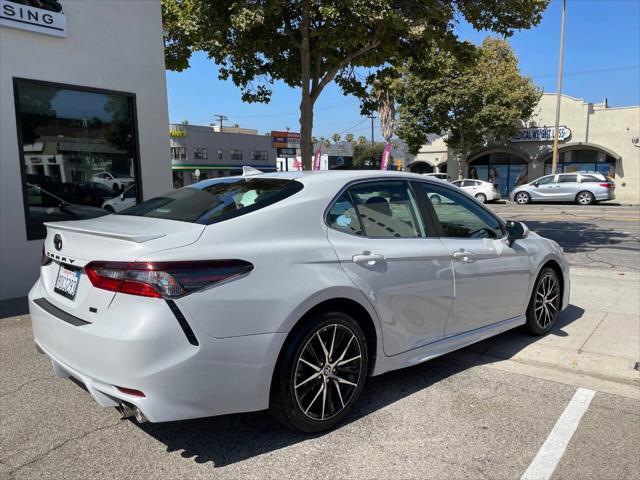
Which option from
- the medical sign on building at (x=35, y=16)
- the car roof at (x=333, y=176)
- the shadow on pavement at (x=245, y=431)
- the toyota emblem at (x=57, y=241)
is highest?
the medical sign on building at (x=35, y=16)

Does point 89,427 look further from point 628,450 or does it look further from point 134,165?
point 134,165

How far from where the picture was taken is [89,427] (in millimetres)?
3264

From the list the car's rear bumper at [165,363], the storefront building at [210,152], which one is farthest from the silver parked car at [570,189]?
the storefront building at [210,152]

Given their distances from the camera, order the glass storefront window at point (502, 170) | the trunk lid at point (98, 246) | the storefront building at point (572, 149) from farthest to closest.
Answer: the glass storefront window at point (502, 170) → the storefront building at point (572, 149) → the trunk lid at point (98, 246)

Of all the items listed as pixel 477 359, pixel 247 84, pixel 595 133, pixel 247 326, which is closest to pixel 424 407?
pixel 477 359

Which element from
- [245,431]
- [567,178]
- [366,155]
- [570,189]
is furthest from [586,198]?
[366,155]

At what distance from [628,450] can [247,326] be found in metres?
2.46

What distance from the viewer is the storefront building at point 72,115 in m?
6.57

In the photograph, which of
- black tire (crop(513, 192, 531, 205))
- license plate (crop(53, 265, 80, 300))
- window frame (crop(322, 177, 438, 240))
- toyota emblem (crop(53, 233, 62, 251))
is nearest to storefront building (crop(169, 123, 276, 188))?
black tire (crop(513, 192, 531, 205))

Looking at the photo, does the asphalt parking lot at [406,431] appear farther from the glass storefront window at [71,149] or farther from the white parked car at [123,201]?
the white parked car at [123,201]

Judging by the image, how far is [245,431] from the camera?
3.23 metres

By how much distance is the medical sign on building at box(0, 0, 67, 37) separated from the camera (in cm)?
632

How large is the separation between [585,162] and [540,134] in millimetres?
3295

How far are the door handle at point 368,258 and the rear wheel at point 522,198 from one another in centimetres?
2638
